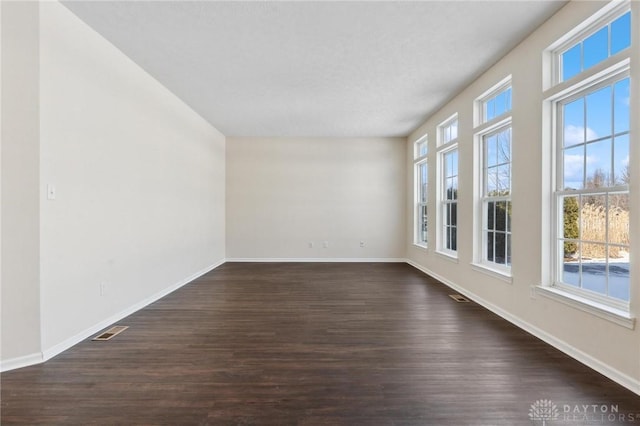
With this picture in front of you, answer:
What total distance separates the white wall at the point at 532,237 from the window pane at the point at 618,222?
18cm

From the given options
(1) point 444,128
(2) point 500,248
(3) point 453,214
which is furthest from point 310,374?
(1) point 444,128

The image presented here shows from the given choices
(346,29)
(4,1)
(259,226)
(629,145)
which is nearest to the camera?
(629,145)

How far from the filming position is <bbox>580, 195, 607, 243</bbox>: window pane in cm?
222

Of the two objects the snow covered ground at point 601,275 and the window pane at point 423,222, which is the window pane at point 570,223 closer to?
the snow covered ground at point 601,275

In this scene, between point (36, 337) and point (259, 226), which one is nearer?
point (36, 337)

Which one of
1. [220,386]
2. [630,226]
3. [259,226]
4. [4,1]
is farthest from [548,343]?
[259,226]

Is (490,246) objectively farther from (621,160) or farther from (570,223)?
(621,160)

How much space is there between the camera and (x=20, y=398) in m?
1.83

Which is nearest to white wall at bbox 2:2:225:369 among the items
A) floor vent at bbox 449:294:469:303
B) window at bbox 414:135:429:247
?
floor vent at bbox 449:294:469:303

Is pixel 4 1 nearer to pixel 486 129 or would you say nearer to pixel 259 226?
pixel 486 129

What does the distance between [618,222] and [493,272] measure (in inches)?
56.0

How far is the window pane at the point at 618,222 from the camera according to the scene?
2.04 m

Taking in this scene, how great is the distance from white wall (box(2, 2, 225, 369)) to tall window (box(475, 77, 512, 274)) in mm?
4163

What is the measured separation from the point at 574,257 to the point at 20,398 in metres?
4.16
